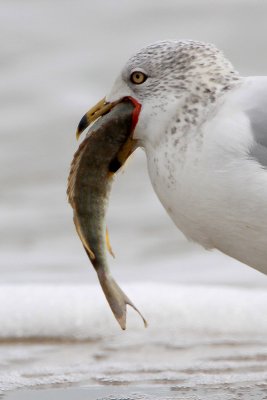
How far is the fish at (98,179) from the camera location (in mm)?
2611

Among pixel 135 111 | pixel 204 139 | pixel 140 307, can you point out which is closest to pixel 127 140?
pixel 135 111

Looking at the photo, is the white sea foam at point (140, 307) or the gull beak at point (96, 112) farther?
the white sea foam at point (140, 307)

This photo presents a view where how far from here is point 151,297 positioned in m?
3.70

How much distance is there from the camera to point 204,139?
8.07 feet

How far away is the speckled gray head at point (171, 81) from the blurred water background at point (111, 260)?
2.04ft

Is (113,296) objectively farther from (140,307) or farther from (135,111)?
(140,307)

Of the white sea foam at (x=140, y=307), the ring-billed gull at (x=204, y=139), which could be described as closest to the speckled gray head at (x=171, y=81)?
the ring-billed gull at (x=204, y=139)

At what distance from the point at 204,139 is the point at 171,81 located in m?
0.18

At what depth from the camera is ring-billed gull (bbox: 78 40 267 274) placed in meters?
2.44

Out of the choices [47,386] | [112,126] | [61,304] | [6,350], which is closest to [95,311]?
[61,304]

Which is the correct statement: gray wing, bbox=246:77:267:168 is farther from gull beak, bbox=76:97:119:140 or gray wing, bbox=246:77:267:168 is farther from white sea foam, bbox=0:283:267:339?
white sea foam, bbox=0:283:267:339

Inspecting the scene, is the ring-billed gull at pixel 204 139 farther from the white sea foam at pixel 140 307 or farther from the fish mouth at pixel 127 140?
the white sea foam at pixel 140 307

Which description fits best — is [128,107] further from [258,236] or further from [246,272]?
[246,272]

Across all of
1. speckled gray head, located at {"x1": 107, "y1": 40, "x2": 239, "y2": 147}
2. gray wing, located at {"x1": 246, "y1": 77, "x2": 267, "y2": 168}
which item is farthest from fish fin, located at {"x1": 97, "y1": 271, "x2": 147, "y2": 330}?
gray wing, located at {"x1": 246, "y1": 77, "x2": 267, "y2": 168}
